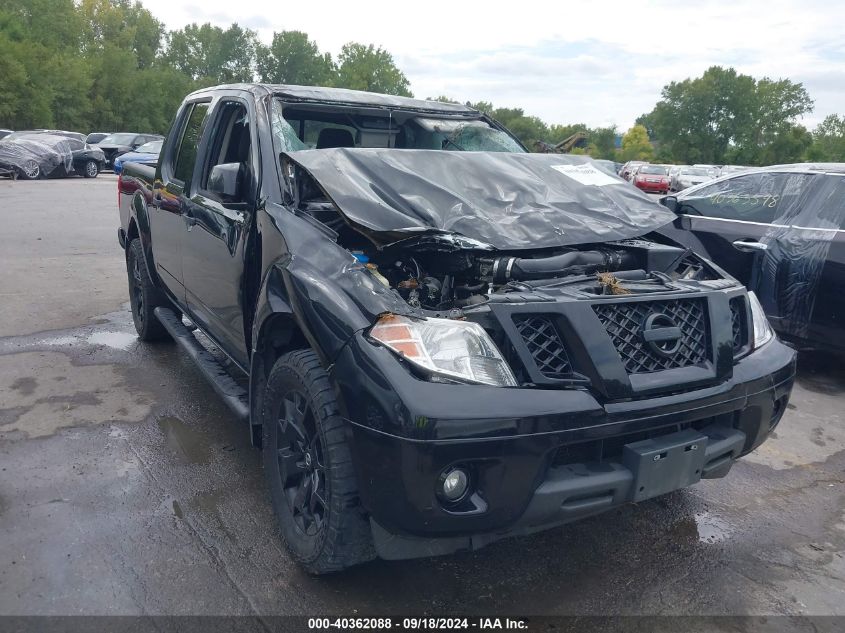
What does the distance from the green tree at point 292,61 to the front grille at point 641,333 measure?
97.9 metres

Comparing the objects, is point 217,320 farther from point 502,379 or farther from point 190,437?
point 502,379

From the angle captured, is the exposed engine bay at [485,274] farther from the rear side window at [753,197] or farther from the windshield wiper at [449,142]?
the rear side window at [753,197]

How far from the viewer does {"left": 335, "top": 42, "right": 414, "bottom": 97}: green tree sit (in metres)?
86.2

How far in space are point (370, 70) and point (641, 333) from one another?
91424mm

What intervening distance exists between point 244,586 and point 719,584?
186 cm

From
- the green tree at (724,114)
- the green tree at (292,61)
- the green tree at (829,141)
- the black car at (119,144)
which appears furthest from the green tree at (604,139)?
the black car at (119,144)

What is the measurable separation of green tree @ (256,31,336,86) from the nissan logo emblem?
97969 mm

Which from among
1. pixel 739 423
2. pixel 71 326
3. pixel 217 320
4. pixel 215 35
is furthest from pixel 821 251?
pixel 215 35

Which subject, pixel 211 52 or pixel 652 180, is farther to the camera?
pixel 211 52

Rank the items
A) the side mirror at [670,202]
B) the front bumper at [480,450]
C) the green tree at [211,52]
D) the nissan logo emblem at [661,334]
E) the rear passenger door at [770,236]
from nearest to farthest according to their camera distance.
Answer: the front bumper at [480,450] < the nissan logo emblem at [661,334] < the rear passenger door at [770,236] < the side mirror at [670,202] < the green tree at [211,52]

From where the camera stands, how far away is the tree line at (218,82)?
42.8 m

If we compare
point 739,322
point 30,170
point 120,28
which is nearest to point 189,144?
point 739,322

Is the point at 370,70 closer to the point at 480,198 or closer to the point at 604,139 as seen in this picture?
the point at 604,139

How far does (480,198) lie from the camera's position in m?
3.37
